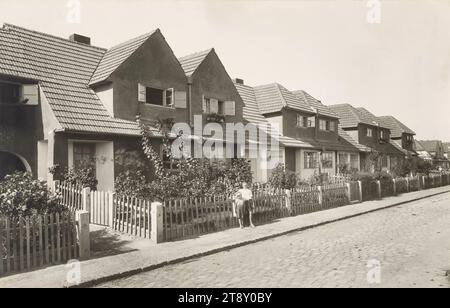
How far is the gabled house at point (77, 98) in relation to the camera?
47.0 ft

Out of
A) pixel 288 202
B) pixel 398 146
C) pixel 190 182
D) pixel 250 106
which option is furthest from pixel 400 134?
pixel 190 182

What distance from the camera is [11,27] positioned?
54.0 feet

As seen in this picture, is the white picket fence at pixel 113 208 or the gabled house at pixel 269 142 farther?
the gabled house at pixel 269 142

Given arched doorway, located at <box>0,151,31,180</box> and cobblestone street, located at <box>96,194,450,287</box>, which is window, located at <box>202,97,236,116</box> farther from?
cobblestone street, located at <box>96,194,450,287</box>

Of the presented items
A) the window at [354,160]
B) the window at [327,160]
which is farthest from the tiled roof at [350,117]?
the window at [327,160]

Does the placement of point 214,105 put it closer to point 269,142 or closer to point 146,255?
point 269,142

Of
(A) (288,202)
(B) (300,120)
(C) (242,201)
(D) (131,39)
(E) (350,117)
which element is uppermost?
(D) (131,39)

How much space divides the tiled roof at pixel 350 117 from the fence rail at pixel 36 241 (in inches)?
1388

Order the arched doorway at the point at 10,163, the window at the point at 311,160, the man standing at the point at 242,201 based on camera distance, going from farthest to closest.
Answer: the window at the point at 311,160
the arched doorway at the point at 10,163
the man standing at the point at 242,201

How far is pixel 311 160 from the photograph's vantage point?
2939 centimetres

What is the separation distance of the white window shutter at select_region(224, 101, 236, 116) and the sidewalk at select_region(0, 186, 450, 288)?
10083mm

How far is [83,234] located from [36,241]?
0.94 m

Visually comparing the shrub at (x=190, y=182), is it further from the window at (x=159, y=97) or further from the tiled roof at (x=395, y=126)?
the tiled roof at (x=395, y=126)

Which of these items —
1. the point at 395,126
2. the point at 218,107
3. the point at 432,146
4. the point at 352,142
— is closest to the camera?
the point at 218,107
